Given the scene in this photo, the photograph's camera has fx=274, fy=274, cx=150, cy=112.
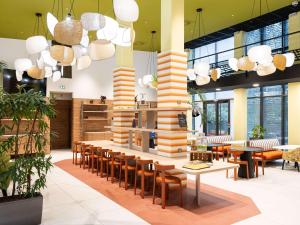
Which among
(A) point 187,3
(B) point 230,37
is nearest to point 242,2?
(A) point 187,3

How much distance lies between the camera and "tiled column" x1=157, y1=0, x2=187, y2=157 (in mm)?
5727

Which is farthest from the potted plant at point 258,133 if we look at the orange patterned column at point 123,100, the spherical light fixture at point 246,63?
the orange patterned column at point 123,100

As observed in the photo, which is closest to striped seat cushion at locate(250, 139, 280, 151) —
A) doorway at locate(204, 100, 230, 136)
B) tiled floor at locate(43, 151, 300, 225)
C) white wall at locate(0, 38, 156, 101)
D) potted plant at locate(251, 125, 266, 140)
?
potted plant at locate(251, 125, 266, 140)

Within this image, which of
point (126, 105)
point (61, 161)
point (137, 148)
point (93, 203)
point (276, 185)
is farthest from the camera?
point (61, 161)

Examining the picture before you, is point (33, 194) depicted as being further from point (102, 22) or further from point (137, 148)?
point (137, 148)

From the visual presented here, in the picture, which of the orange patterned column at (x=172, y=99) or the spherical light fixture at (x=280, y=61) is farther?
the spherical light fixture at (x=280, y=61)

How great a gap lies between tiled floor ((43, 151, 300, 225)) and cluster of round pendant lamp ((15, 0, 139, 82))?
2.62 m

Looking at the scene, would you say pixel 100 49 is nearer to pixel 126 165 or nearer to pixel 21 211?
pixel 126 165

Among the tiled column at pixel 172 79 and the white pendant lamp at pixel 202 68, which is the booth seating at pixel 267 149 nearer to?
the white pendant lamp at pixel 202 68

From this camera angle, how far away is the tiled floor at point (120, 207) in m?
4.16

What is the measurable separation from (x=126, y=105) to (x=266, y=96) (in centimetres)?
716

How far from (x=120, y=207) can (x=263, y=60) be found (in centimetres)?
413

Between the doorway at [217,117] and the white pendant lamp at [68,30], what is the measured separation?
1104 centimetres

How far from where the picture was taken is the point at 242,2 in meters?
8.66
